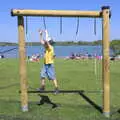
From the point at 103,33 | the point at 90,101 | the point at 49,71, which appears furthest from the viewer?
the point at 49,71

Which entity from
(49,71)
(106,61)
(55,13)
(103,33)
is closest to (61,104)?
(49,71)

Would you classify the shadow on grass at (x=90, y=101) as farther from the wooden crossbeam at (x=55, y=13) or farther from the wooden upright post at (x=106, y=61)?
the wooden crossbeam at (x=55, y=13)

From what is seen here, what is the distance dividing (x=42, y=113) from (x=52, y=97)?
2.11 metres

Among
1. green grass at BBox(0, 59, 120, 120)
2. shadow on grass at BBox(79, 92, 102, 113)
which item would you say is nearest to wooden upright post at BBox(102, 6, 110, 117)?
green grass at BBox(0, 59, 120, 120)

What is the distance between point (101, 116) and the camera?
10117mm

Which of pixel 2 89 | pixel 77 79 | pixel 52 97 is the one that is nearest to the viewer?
pixel 52 97

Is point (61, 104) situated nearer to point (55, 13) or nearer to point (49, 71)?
point (49, 71)

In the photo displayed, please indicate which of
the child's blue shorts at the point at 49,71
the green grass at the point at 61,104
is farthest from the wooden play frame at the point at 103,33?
the child's blue shorts at the point at 49,71

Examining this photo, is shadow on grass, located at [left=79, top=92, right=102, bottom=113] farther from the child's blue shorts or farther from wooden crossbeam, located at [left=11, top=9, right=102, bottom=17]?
wooden crossbeam, located at [left=11, top=9, right=102, bottom=17]

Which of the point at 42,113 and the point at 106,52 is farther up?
the point at 106,52

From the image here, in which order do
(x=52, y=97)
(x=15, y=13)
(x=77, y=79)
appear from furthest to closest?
(x=77, y=79), (x=52, y=97), (x=15, y=13)

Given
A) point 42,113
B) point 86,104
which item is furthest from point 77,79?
point 42,113

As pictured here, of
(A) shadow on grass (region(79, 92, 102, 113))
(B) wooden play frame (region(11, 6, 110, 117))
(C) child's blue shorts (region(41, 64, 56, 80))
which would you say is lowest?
(A) shadow on grass (region(79, 92, 102, 113))

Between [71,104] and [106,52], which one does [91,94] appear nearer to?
[71,104]
